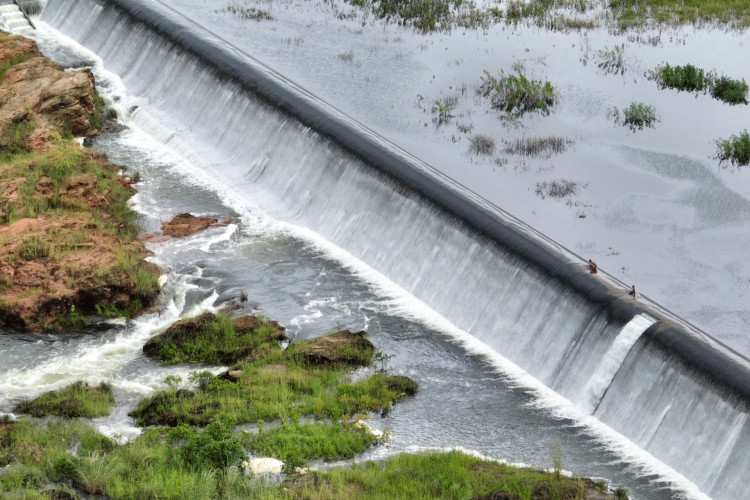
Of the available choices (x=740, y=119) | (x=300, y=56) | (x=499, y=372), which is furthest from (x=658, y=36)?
(x=499, y=372)

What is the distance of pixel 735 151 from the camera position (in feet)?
82.2

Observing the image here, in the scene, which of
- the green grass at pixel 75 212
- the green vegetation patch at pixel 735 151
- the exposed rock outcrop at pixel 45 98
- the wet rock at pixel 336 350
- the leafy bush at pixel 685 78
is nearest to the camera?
the wet rock at pixel 336 350

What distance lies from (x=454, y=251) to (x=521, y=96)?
9.61 m

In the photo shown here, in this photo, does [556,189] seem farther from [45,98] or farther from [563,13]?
[45,98]

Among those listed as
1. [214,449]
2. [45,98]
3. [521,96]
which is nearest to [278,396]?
[214,449]

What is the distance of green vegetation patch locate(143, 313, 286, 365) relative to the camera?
18.5 m

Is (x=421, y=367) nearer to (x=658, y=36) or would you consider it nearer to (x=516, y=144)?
(x=516, y=144)

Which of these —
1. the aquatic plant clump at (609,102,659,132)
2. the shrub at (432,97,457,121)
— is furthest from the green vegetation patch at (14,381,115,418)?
the aquatic plant clump at (609,102,659,132)

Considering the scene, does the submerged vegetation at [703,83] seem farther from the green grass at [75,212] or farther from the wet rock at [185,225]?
the green grass at [75,212]

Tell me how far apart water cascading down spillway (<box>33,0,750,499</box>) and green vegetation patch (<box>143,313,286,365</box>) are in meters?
3.65

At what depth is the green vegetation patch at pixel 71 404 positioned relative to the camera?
53.9ft

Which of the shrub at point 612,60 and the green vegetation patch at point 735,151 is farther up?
the shrub at point 612,60

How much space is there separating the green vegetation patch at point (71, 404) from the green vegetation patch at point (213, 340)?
5.53 ft

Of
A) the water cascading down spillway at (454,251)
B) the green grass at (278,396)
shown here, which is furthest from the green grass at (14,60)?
the green grass at (278,396)
